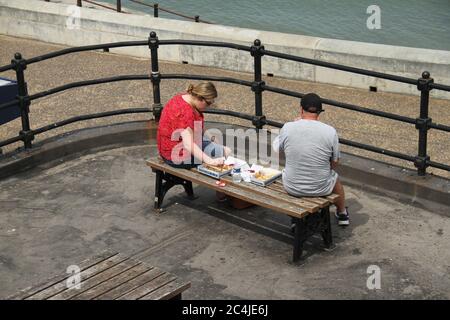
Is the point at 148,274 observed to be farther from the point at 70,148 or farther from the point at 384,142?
the point at 384,142

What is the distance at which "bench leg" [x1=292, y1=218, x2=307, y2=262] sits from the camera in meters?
7.09

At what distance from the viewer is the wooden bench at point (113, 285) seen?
5.52 m

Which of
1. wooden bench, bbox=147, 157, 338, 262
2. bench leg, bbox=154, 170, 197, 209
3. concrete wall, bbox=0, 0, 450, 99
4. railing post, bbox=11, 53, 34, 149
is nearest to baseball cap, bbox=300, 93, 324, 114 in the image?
wooden bench, bbox=147, 157, 338, 262

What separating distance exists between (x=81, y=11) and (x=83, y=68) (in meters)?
1.69

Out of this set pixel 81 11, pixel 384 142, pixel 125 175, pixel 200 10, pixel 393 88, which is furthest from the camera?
pixel 200 10

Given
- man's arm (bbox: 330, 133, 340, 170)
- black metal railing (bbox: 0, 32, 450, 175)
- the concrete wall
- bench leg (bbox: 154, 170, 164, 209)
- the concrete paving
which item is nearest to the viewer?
the concrete paving

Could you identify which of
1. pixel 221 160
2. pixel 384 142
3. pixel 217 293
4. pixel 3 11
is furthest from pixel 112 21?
pixel 217 293

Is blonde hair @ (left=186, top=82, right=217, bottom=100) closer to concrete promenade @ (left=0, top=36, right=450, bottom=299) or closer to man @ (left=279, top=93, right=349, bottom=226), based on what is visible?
man @ (left=279, top=93, right=349, bottom=226)

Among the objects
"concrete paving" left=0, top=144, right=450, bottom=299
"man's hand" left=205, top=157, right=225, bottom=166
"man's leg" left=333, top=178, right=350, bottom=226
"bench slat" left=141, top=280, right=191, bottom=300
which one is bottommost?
"concrete paving" left=0, top=144, right=450, bottom=299

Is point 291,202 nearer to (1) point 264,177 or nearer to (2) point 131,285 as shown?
(1) point 264,177

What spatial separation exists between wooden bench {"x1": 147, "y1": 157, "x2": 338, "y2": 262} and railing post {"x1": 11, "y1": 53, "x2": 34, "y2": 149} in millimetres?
1790

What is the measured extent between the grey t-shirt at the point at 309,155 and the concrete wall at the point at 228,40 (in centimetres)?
499

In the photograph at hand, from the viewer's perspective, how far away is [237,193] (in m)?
7.48

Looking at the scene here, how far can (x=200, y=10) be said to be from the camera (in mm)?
27156
